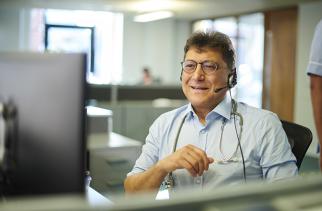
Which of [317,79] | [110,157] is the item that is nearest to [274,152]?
[317,79]

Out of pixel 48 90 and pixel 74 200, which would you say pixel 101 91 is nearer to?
pixel 48 90

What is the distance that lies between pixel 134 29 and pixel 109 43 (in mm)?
812

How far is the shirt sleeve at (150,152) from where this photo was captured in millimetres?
1361

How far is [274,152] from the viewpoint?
1.24m

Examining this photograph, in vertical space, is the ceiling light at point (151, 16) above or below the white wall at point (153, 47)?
above

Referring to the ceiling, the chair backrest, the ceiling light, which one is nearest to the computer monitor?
the chair backrest

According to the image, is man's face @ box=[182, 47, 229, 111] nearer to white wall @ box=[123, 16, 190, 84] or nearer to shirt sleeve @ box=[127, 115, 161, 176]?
shirt sleeve @ box=[127, 115, 161, 176]

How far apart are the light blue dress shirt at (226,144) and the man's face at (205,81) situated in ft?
0.11

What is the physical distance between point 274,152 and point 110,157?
1.20 metres

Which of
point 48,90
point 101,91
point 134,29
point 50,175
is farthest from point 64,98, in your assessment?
point 134,29

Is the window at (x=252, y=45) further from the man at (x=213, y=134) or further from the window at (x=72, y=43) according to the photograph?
the man at (x=213, y=134)

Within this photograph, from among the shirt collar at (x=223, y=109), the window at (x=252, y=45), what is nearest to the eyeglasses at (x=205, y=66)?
the shirt collar at (x=223, y=109)

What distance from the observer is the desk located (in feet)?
5.80

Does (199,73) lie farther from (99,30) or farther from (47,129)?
(99,30)
